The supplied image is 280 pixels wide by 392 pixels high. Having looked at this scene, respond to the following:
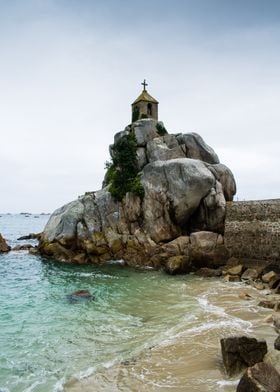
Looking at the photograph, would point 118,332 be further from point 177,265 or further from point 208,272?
point 208,272

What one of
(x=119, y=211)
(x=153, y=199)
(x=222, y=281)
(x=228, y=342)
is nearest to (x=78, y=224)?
(x=119, y=211)

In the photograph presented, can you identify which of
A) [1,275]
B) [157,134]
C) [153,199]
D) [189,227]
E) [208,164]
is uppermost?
[157,134]

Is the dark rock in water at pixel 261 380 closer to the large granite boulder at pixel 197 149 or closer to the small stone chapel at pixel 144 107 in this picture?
the large granite boulder at pixel 197 149

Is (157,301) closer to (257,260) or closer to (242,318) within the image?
(242,318)

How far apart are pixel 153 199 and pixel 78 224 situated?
782 cm

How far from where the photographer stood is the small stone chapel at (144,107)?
42.4 m

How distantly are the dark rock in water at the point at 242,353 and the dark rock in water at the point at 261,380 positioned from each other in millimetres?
1527

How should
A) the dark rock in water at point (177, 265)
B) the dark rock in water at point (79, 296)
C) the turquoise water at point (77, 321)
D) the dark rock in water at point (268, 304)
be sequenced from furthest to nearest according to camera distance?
1. the dark rock in water at point (177, 265)
2. the dark rock in water at point (79, 296)
3. the dark rock in water at point (268, 304)
4. the turquoise water at point (77, 321)

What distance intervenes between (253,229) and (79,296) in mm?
14375

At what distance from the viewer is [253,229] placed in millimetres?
27000

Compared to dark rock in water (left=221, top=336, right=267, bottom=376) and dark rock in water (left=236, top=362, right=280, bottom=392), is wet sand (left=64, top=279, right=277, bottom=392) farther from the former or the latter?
dark rock in water (left=236, top=362, right=280, bottom=392)

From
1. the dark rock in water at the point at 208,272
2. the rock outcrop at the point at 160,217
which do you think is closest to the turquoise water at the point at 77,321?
the dark rock in water at the point at 208,272

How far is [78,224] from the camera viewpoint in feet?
110

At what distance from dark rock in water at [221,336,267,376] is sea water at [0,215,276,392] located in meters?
0.38
